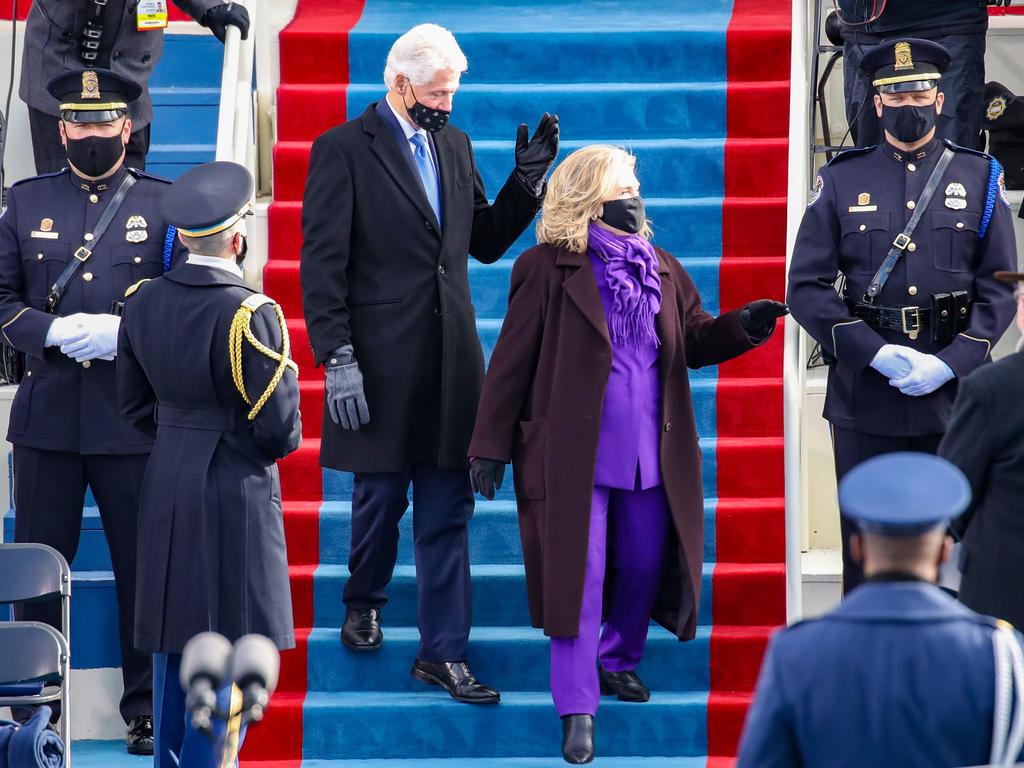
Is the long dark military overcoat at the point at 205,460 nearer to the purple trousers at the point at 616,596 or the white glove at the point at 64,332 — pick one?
the white glove at the point at 64,332

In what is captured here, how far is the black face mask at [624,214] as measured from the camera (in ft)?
17.2

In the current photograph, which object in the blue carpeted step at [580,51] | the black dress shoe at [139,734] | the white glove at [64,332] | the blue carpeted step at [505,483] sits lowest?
the black dress shoe at [139,734]

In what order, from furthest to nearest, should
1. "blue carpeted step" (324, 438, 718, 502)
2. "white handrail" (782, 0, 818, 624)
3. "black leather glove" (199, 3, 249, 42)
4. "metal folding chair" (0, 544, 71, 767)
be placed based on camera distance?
1. "black leather glove" (199, 3, 249, 42)
2. "blue carpeted step" (324, 438, 718, 502)
3. "white handrail" (782, 0, 818, 624)
4. "metal folding chair" (0, 544, 71, 767)

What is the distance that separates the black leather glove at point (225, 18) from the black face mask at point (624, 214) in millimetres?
2046

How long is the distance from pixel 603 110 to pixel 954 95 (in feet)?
5.57

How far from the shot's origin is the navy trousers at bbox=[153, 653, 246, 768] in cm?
432

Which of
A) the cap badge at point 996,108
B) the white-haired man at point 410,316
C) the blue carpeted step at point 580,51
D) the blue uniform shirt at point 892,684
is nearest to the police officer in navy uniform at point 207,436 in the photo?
the white-haired man at point 410,316

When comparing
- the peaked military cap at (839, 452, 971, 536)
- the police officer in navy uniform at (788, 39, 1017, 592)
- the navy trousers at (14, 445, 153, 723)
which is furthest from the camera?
the navy trousers at (14, 445, 153, 723)

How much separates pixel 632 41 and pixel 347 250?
2705mm

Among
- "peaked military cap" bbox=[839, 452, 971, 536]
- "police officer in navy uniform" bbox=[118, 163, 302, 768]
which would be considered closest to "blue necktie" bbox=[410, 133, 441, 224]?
"police officer in navy uniform" bbox=[118, 163, 302, 768]

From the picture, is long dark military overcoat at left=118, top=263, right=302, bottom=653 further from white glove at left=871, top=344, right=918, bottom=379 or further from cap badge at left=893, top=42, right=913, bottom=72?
cap badge at left=893, top=42, right=913, bottom=72

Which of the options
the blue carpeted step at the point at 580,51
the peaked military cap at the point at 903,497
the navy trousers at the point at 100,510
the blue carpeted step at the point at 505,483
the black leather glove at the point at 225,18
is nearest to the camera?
the peaked military cap at the point at 903,497

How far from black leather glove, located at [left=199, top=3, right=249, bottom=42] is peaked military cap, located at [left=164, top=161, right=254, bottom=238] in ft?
6.77

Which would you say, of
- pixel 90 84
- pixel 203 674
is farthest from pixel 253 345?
pixel 203 674
